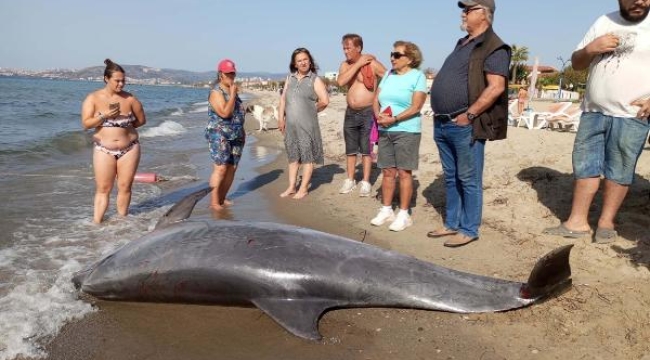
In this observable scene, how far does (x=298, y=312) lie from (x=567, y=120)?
13418 millimetres

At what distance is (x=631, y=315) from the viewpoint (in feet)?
10.6

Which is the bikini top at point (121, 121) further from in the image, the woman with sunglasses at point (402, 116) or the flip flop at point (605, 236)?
the flip flop at point (605, 236)

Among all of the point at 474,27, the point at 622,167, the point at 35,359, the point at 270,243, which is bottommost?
the point at 35,359

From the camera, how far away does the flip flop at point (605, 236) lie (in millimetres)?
4520

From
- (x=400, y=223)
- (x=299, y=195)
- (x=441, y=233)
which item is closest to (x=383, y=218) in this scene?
(x=400, y=223)

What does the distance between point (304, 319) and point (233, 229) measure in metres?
1.12

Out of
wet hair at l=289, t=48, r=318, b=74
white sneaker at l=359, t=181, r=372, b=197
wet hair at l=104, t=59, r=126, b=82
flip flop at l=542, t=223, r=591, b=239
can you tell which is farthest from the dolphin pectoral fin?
wet hair at l=289, t=48, r=318, b=74

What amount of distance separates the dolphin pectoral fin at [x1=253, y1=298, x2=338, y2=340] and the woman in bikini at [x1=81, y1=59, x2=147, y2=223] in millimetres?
3251

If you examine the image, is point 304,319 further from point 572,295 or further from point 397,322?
point 572,295

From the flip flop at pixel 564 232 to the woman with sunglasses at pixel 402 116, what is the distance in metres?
1.55

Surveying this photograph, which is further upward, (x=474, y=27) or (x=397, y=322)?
(x=474, y=27)

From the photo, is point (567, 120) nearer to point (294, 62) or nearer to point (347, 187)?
point (347, 187)

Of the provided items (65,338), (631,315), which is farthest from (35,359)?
(631,315)

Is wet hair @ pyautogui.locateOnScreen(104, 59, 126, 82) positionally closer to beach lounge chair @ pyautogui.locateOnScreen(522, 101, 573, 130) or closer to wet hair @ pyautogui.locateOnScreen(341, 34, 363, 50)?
wet hair @ pyautogui.locateOnScreen(341, 34, 363, 50)
